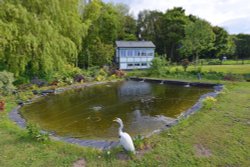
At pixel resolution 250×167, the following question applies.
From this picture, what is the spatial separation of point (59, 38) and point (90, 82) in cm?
530

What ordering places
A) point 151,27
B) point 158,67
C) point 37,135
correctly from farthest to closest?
1. point 151,27
2. point 158,67
3. point 37,135

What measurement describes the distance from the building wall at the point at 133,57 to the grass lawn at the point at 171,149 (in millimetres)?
23527

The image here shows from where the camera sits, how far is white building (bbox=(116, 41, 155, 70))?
29828 mm

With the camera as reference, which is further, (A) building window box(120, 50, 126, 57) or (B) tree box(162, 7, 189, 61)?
(B) tree box(162, 7, 189, 61)

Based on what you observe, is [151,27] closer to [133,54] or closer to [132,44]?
[132,44]

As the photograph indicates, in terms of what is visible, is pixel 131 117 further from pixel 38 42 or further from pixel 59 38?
pixel 59 38

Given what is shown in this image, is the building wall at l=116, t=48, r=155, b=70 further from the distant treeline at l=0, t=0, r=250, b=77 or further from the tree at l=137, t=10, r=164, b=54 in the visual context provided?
the tree at l=137, t=10, r=164, b=54

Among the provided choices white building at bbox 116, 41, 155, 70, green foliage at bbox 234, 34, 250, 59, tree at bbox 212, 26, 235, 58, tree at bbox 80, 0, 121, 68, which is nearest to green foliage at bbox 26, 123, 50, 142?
tree at bbox 80, 0, 121, 68

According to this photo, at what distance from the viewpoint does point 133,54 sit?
30516mm

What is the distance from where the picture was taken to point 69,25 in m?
18.9

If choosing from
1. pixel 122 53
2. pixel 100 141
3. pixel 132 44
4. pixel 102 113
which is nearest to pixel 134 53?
pixel 132 44

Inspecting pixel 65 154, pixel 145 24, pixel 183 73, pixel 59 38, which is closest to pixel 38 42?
pixel 59 38

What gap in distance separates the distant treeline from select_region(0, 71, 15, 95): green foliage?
2.61 meters

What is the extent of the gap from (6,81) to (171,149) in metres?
10.3
